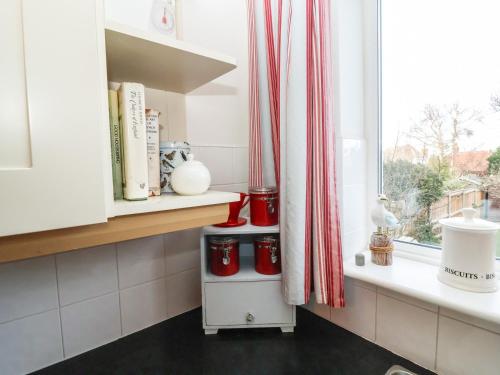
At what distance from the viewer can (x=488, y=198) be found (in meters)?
0.81

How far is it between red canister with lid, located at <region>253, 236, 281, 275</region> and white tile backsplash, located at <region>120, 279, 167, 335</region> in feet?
1.21

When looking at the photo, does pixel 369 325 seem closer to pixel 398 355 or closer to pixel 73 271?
pixel 398 355

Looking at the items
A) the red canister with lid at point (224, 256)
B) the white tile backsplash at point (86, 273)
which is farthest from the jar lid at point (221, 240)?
the white tile backsplash at point (86, 273)

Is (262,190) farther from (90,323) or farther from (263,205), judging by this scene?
(90,323)

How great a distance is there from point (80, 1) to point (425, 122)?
1013mm

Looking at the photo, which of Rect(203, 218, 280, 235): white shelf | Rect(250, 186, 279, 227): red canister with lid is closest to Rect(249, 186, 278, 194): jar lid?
Rect(250, 186, 279, 227): red canister with lid

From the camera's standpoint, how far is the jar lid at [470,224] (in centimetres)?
68

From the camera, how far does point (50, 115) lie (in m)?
0.41

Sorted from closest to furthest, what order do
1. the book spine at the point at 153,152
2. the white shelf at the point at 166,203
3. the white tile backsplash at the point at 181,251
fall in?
the white shelf at the point at 166,203 → the book spine at the point at 153,152 → the white tile backsplash at the point at 181,251

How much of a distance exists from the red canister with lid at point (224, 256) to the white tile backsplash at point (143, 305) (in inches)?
9.3

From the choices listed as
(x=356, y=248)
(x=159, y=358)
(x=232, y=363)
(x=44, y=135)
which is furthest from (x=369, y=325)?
(x=44, y=135)

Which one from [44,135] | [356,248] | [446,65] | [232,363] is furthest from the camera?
[356,248]

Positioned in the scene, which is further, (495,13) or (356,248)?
(356,248)

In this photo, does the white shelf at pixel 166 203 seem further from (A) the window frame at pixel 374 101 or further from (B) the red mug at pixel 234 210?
(A) the window frame at pixel 374 101
